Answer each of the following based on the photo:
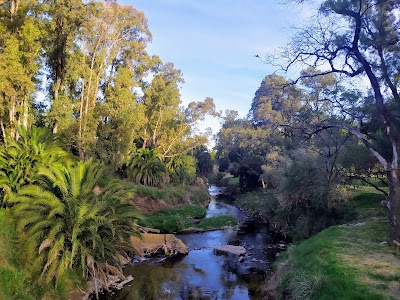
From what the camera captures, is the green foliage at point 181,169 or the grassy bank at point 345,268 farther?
the green foliage at point 181,169

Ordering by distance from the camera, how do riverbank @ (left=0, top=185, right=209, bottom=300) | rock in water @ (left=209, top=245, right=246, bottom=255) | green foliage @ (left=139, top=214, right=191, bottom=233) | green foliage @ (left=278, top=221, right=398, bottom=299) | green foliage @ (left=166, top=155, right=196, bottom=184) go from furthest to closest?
green foliage @ (left=166, top=155, right=196, bottom=184) < green foliage @ (left=139, top=214, right=191, bottom=233) < rock in water @ (left=209, top=245, right=246, bottom=255) < riverbank @ (left=0, top=185, right=209, bottom=300) < green foliage @ (left=278, top=221, right=398, bottom=299)

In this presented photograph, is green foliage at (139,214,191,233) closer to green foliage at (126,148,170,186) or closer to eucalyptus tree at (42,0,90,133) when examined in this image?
green foliage at (126,148,170,186)

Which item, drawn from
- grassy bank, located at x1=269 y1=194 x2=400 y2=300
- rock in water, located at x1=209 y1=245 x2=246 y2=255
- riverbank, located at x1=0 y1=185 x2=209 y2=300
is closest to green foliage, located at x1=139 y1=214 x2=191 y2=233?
rock in water, located at x1=209 y1=245 x2=246 y2=255

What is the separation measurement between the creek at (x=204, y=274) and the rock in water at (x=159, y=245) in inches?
25.8

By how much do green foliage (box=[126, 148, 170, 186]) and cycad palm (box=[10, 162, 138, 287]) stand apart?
1926 cm

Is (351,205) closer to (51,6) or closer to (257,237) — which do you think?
(257,237)

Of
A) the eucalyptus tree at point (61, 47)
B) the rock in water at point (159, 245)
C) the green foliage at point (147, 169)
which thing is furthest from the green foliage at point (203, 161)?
the rock in water at point (159, 245)

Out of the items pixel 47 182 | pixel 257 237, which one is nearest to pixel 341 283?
pixel 47 182

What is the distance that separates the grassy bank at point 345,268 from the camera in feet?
26.8

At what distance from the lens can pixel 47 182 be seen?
11836mm

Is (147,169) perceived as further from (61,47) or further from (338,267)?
(338,267)

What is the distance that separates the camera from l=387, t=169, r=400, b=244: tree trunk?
1098 cm

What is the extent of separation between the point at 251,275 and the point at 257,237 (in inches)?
307

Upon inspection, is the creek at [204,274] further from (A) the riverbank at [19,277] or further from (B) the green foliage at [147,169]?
(B) the green foliage at [147,169]
